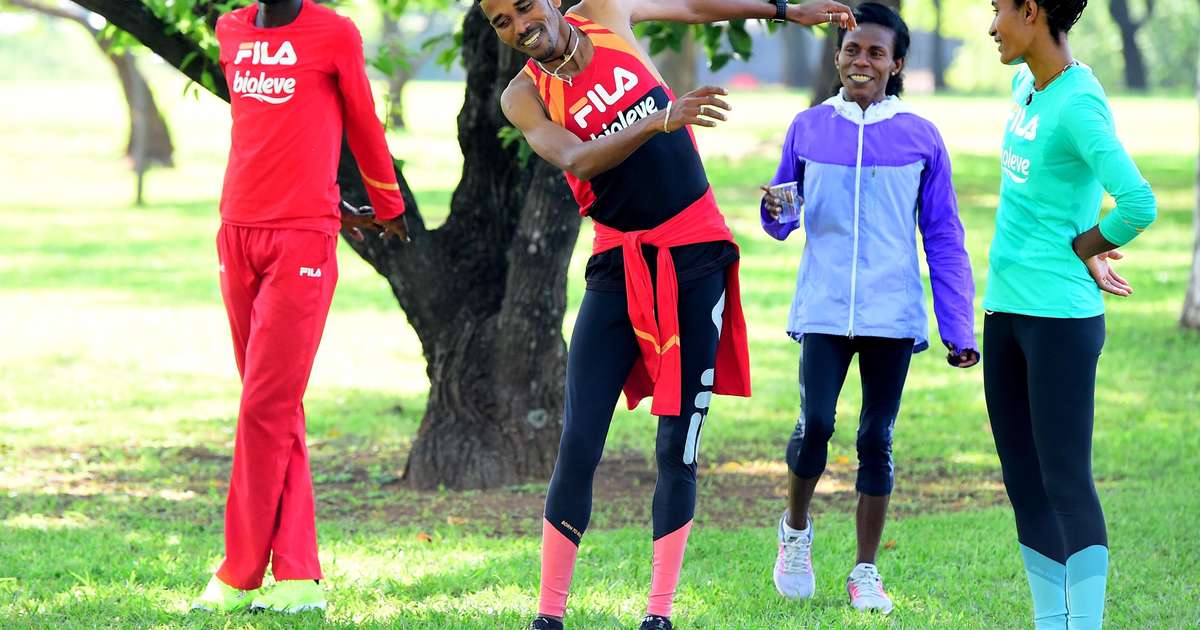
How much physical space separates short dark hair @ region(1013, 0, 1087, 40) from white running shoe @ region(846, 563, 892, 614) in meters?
2.15

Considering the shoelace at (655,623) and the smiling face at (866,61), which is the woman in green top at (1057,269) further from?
the shoelace at (655,623)

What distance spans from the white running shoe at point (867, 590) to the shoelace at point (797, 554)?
177 mm

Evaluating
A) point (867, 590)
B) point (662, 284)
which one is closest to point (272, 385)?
point (662, 284)

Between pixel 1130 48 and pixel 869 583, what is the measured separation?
175ft

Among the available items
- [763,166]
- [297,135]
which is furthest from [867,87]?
[763,166]

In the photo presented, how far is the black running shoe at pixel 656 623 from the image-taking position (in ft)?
16.3

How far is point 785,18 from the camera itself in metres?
5.38

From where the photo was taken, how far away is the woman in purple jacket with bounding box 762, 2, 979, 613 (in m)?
5.41

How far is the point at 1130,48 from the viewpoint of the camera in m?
54.8

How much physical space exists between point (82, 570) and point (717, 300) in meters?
2.91

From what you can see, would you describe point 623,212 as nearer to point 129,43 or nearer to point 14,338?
point 129,43

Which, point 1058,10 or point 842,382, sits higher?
point 1058,10

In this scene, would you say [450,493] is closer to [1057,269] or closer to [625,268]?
[625,268]

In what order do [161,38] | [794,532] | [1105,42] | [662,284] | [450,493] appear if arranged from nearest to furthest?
[662,284] < [794,532] < [161,38] < [450,493] < [1105,42]
